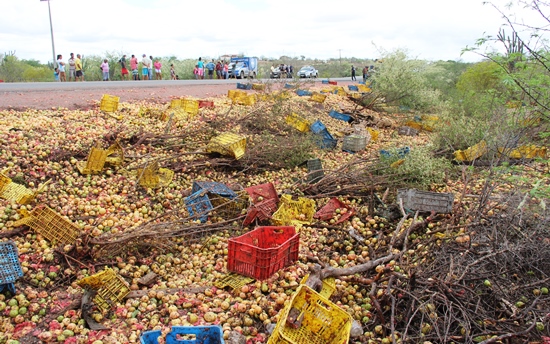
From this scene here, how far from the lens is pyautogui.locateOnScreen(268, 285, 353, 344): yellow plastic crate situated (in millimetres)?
3141

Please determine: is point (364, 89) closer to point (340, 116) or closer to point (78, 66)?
point (340, 116)

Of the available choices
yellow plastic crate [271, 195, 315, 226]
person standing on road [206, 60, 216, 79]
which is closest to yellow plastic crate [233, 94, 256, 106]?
yellow plastic crate [271, 195, 315, 226]

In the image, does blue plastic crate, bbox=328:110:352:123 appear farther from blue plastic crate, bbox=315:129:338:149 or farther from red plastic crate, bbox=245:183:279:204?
red plastic crate, bbox=245:183:279:204

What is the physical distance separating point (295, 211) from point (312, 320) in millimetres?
2765

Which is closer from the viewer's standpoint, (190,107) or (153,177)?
(153,177)

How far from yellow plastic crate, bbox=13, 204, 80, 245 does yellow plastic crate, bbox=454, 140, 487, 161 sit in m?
7.24

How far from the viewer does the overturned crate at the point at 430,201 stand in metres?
5.72

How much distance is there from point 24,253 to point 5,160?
264cm

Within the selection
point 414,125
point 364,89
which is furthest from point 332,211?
point 364,89

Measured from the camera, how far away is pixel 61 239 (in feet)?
15.4

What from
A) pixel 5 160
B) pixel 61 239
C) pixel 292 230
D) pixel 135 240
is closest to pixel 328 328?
pixel 292 230

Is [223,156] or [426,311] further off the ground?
[223,156]

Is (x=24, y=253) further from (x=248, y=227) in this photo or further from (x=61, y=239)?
(x=248, y=227)

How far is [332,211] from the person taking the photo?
6207 mm
